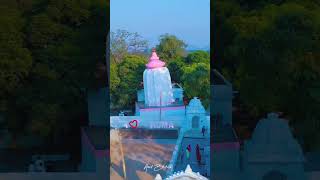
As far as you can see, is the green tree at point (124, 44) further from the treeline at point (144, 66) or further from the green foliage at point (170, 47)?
the green foliage at point (170, 47)

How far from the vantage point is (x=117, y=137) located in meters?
4.72

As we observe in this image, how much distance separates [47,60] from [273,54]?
5.79 ft

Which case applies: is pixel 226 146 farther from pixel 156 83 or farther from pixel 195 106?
pixel 156 83

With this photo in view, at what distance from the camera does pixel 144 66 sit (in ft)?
15.5

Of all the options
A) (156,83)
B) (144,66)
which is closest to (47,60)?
(144,66)

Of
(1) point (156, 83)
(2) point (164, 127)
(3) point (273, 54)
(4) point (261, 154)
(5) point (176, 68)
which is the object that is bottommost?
(4) point (261, 154)

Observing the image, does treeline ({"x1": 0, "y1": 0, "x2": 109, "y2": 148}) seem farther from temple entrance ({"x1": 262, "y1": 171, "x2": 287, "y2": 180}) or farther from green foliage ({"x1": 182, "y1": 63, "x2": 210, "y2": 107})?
temple entrance ({"x1": 262, "y1": 171, "x2": 287, "y2": 180})

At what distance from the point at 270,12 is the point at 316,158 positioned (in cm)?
123

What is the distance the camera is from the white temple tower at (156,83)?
4707 mm

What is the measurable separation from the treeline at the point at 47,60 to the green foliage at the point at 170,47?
536mm

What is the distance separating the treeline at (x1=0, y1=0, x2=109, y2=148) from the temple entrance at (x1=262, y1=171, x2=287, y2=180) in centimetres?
150

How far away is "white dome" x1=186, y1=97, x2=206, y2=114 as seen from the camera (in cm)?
469

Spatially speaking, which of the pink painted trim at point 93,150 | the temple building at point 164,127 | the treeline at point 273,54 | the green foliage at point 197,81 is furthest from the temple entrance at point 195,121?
the pink painted trim at point 93,150

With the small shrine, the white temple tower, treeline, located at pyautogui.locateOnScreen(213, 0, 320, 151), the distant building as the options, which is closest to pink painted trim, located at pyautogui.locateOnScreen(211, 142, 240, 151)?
the distant building
